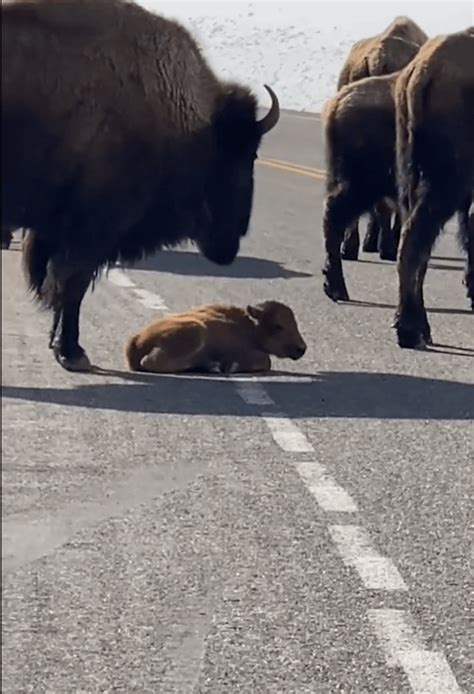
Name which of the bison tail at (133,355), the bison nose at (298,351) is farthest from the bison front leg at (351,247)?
the bison tail at (133,355)

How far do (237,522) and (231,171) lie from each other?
2.66 metres

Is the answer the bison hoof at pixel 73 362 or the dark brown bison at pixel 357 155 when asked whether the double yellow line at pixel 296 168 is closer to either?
the dark brown bison at pixel 357 155

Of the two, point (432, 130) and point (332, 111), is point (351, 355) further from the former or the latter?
point (332, 111)

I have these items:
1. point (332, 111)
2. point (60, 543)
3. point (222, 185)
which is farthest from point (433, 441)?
point (60, 543)

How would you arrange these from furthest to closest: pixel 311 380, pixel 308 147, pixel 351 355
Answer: pixel 308 147
pixel 351 355
pixel 311 380

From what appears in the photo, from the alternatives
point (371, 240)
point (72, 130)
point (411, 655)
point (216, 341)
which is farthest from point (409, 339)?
point (72, 130)

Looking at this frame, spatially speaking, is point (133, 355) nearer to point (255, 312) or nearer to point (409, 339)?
point (255, 312)

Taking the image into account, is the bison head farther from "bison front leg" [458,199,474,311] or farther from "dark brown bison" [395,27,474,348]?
"bison front leg" [458,199,474,311]

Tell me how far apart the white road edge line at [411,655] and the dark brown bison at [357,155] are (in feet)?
26.0

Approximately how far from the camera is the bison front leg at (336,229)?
41.2 feet

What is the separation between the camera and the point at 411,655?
167 inches

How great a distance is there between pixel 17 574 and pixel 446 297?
40.6ft

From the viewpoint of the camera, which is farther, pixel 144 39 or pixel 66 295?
pixel 66 295

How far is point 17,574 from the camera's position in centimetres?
146
